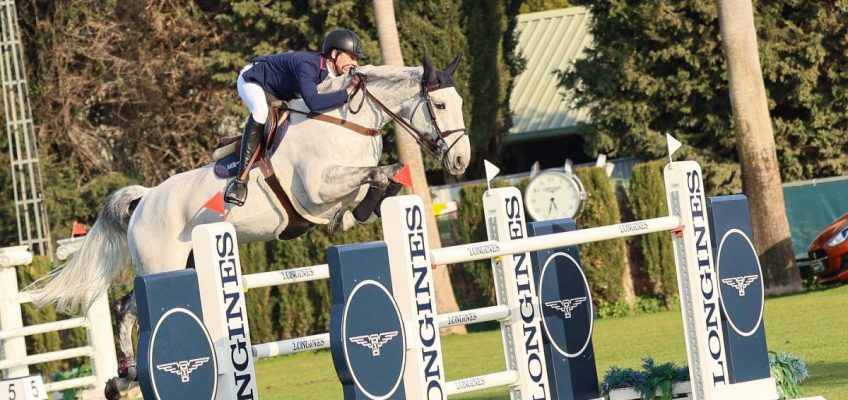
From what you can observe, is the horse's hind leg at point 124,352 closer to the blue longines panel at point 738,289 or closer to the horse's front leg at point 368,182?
the horse's front leg at point 368,182

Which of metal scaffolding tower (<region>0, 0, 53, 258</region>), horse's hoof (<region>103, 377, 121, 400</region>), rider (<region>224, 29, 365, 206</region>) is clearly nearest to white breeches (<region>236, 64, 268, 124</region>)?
rider (<region>224, 29, 365, 206</region>)

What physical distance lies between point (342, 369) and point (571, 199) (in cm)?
939

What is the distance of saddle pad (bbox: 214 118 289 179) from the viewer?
6.82 meters

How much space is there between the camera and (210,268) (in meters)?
4.74

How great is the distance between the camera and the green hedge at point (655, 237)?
13.9 meters

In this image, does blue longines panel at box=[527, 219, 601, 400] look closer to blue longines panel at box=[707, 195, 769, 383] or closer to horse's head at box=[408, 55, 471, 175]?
horse's head at box=[408, 55, 471, 175]

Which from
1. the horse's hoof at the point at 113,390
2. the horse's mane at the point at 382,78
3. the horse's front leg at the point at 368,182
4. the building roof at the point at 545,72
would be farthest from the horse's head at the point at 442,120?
the building roof at the point at 545,72

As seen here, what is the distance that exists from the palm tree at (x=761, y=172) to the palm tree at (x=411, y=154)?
3.36m

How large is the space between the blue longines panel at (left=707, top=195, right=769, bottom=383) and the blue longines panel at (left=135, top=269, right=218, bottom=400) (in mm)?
2452

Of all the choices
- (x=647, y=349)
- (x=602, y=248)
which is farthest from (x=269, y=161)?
(x=602, y=248)

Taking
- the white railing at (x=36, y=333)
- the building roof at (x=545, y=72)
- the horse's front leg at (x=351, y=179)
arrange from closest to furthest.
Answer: the horse's front leg at (x=351, y=179)
the white railing at (x=36, y=333)
the building roof at (x=545, y=72)

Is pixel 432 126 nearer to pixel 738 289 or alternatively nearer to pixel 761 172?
pixel 738 289

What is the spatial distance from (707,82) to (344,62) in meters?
10.4

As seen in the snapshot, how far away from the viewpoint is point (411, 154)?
13969 mm
